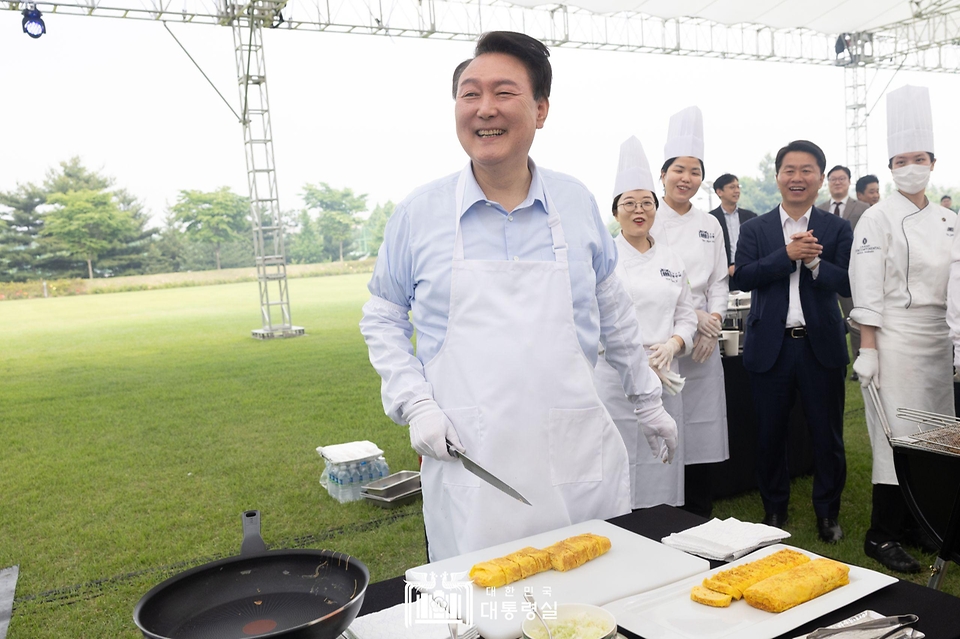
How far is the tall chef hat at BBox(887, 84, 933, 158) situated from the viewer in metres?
3.01

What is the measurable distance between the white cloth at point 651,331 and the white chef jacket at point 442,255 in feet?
4.45

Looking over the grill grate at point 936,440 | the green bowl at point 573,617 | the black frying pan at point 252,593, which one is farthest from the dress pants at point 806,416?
the black frying pan at point 252,593

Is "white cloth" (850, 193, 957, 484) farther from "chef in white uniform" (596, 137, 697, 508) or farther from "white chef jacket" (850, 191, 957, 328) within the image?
"chef in white uniform" (596, 137, 697, 508)

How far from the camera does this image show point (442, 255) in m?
1.56

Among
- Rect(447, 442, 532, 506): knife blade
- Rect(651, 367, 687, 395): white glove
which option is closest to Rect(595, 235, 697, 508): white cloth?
Rect(651, 367, 687, 395): white glove

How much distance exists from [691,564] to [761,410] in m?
2.43

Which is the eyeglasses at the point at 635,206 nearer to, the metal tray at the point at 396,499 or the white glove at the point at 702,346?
the white glove at the point at 702,346

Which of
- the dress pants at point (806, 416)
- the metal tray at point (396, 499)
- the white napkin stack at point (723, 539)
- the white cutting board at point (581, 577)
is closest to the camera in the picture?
the white cutting board at point (581, 577)

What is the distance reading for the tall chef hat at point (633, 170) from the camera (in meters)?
3.08

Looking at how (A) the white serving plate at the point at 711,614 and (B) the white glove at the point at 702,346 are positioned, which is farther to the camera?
(B) the white glove at the point at 702,346

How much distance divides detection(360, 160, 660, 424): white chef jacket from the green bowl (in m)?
0.59

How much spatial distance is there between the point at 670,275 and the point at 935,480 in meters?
1.31

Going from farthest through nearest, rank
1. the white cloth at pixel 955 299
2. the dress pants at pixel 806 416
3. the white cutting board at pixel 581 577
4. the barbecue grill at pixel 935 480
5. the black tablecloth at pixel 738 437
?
the black tablecloth at pixel 738 437 < the dress pants at pixel 806 416 < the white cloth at pixel 955 299 < the barbecue grill at pixel 935 480 < the white cutting board at pixel 581 577

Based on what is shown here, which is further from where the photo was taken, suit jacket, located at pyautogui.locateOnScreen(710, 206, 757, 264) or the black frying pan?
suit jacket, located at pyautogui.locateOnScreen(710, 206, 757, 264)
